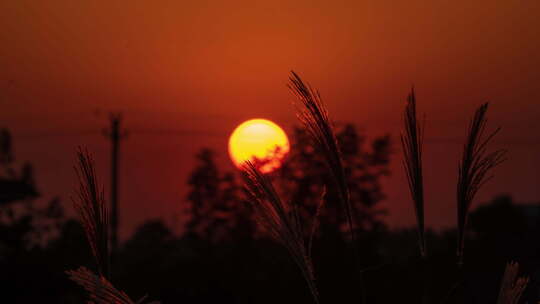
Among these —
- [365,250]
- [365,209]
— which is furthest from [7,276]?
[365,209]

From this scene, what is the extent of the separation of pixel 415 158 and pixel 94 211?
5.83 feet

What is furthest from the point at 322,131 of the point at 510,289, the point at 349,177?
the point at 349,177

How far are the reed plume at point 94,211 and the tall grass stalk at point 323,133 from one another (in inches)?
46.8

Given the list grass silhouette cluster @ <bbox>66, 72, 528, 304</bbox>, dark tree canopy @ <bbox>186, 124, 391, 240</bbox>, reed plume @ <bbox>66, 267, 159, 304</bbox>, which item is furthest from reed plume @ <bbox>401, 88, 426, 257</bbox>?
dark tree canopy @ <bbox>186, 124, 391, 240</bbox>

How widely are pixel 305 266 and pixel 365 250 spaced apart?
4.38 meters

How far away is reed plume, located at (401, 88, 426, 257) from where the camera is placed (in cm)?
343

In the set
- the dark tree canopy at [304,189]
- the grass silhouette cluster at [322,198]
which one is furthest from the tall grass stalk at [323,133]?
the dark tree canopy at [304,189]

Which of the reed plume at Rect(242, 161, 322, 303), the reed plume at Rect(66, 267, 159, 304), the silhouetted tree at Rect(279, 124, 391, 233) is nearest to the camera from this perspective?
the reed plume at Rect(66, 267, 159, 304)

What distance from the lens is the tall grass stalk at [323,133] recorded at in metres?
3.35

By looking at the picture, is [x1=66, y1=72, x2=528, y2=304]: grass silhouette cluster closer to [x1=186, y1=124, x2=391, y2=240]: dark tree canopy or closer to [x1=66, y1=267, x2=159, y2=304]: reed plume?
[x1=66, y1=267, x2=159, y2=304]: reed plume

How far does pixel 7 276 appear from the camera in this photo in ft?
39.2

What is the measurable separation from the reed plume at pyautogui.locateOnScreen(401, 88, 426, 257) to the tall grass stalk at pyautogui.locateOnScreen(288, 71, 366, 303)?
1.17 ft

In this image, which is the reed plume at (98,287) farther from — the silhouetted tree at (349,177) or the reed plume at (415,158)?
the silhouetted tree at (349,177)

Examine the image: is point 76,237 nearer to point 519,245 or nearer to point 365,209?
point 519,245
